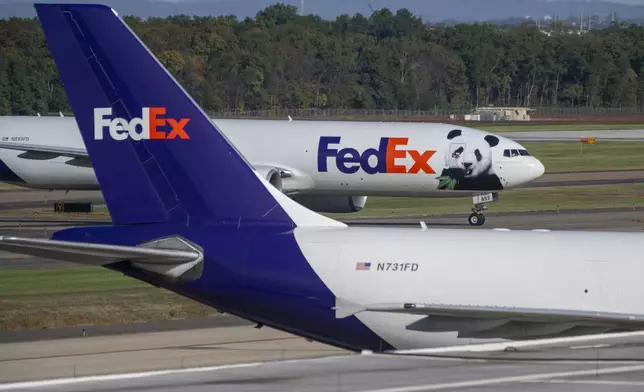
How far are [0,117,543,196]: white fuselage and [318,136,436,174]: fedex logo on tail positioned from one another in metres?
0.04

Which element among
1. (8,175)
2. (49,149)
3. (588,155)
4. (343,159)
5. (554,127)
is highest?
(343,159)

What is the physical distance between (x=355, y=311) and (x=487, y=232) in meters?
2.55

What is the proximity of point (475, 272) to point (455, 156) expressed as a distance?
30.0m

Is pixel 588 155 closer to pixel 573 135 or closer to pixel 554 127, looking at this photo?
pixel 573 135

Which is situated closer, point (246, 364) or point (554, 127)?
point (246, 364)

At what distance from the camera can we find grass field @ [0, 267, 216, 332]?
2888 centimetres

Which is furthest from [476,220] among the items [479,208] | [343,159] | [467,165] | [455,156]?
[343,159]

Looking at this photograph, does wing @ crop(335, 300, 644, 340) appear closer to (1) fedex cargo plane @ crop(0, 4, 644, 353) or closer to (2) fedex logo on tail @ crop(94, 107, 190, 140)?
(1) fedex cargo plane @ crop(0, 4, 644, 353)

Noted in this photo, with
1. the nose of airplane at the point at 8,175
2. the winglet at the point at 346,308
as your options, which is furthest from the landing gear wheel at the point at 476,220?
the winglet at the point at 346,308

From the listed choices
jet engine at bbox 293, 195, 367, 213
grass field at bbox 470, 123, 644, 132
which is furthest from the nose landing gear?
grass field at bbox 470, 123, 644, 132

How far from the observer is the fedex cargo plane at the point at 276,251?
62.7 feet

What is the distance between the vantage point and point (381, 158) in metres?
48.8

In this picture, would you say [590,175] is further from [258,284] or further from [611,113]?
[611,113]

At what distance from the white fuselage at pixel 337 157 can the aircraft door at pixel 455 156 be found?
0.12 feet
